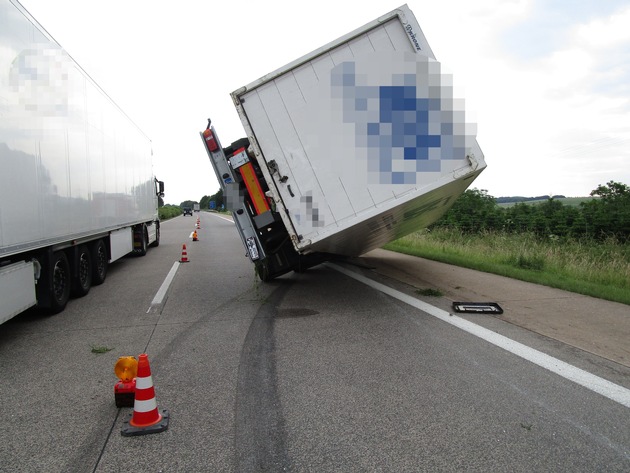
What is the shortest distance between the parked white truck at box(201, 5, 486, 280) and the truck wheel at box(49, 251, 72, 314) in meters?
3.21

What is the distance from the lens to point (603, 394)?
13.0 feet

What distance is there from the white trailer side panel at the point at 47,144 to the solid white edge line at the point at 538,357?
5152mm

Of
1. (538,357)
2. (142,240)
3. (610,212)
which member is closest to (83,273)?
(142,240)

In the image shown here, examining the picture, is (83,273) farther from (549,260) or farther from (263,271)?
(549,260)

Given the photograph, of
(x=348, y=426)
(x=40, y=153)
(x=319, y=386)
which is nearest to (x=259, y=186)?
(x=40, y=153)

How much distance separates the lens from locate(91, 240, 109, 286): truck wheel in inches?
368

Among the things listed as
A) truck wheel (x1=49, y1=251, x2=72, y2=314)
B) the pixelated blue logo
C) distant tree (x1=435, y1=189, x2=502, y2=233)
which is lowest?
truck wheel (x1=49, y1=251, x2=72, y2=314)

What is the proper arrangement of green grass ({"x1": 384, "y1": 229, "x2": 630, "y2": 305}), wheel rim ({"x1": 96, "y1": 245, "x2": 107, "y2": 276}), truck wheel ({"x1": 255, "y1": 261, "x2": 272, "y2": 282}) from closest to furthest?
green grass ({"x1": 384, "y1": 229, "x2": 630, "y2": 305})
truck wheel ({"x1": 255, "y1": 261, "x2": 272, "y2": 282})
wheel rim ({"x1": 96, "y1": 245, "x2": 107, "y2": 276})

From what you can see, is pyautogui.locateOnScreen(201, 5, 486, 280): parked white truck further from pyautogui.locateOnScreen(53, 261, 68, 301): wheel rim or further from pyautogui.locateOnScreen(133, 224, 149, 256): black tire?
pyautogui.locateOnScreen(133, 224, 149, 256): black tire

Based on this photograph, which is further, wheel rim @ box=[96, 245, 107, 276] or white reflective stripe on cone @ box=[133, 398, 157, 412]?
wheel rim @ box=[96, 245, 107, 276]

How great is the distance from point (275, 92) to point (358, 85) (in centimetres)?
109

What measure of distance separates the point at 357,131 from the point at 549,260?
720 centimetres

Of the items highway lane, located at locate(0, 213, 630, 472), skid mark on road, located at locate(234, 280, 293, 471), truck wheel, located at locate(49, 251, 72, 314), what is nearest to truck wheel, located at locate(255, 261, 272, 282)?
highway lane, located at locate(0, 213, 630, 472)

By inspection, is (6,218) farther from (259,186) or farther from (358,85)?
(358,85)
